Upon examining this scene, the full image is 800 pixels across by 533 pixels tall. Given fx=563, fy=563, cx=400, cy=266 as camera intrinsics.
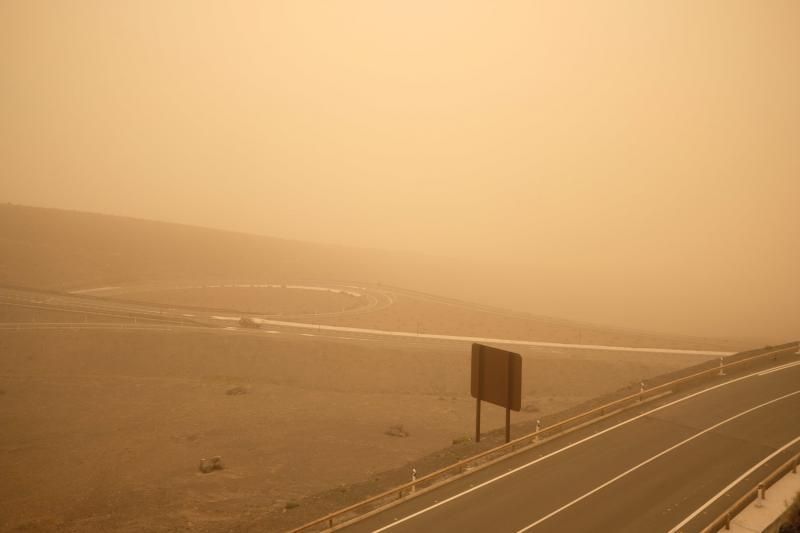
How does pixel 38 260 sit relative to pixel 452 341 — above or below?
above

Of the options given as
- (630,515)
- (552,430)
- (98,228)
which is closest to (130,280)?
(98,228)

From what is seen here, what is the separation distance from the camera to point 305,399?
4016 centimetres

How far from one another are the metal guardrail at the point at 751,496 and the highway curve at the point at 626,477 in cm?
59

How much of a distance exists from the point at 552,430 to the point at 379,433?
13294mm

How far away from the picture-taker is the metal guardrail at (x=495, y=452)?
15.8 m

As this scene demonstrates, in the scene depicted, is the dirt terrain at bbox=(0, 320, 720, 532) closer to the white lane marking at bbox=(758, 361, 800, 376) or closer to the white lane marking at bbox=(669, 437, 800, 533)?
the white lane marking at bbox=(758, 361, 800, 376)

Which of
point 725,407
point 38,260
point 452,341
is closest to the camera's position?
point 725,407

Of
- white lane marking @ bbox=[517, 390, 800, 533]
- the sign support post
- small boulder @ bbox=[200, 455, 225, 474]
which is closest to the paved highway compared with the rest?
small boulder @ bbox=[200, 455, 225, 474]

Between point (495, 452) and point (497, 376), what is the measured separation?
2.89 m

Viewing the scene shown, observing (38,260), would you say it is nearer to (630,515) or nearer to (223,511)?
(223,511)

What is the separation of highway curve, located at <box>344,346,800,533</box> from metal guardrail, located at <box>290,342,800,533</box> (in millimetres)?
461

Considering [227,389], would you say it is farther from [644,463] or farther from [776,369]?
[776,369]

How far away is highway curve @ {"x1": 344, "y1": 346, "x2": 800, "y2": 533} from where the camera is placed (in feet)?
50.3

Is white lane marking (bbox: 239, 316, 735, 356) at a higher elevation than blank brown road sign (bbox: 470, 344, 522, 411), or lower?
lower
